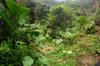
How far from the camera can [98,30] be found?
11625 millimetres

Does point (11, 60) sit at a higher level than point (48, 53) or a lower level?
higher

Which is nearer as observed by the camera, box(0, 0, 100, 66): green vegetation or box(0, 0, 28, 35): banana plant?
box(0, 0, 28, 35): banana plant

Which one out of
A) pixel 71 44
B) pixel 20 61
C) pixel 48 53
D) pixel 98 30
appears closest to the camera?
pixel 20 61

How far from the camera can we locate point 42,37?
256 inches

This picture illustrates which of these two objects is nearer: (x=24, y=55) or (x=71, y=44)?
(x=24, y=55)

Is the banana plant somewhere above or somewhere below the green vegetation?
above

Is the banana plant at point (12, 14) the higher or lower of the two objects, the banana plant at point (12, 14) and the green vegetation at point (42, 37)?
the higher

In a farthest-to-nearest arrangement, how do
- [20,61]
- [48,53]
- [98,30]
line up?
[98,30], [48,53], [20,61]

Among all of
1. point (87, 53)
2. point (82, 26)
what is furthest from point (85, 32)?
point (87, 53)

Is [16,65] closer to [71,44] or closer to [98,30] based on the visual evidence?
[71,44]

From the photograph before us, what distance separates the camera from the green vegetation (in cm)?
571

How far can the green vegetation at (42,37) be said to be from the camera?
18.7 feet

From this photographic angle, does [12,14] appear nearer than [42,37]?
Yes

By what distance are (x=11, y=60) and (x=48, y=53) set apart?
7.88 ft
